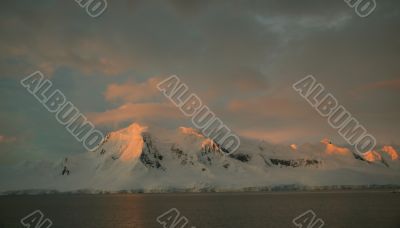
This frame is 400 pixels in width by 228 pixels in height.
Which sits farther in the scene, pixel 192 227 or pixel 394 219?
pixel 394 219

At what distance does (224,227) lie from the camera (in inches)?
3846

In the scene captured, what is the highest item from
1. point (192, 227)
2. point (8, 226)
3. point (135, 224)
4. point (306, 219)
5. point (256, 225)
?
point (306, 219)

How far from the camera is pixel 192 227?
319 feet

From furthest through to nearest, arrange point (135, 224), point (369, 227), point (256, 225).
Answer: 1. point (135, 224)
2. point (256, 225)
3. point (369, 227)

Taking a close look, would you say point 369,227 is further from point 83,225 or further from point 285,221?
point 83,225

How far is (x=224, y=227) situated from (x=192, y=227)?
7.01 metres

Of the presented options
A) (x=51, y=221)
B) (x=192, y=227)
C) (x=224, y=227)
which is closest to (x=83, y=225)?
(x=51, y=221)

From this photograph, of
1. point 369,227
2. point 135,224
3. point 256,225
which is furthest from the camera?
point 135,224

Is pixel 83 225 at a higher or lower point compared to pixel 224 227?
lower

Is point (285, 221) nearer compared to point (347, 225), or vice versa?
point (347, 225)

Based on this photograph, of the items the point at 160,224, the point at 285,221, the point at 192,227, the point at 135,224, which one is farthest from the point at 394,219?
Result: the point at 135,224

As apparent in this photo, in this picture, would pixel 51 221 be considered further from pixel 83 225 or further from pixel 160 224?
pixel 160 224

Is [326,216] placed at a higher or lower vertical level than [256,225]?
higher

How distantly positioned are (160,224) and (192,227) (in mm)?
11166
